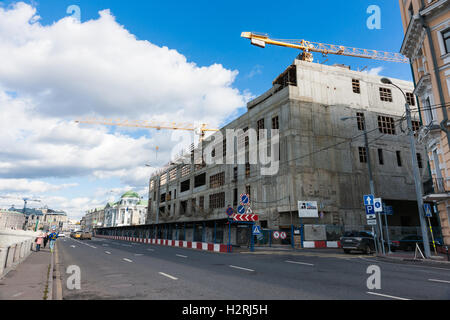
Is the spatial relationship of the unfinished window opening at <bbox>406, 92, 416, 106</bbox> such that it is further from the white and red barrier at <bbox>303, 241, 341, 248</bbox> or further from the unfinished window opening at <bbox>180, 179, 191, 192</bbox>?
the unfinished window opening at <bbox>180, 179, 191, 192</bbox>

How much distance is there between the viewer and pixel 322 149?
4003cm

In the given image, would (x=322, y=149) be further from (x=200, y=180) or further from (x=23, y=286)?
Result: (x=23, y=286)

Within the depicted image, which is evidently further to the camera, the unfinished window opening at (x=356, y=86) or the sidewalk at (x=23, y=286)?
the unfinished window opening at (x=356, y=86)

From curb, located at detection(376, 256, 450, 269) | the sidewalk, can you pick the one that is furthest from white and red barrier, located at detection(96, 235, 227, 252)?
the sidewalk

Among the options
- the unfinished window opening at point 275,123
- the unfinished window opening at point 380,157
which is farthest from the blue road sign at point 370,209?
the unfinished window opening at point 380,157

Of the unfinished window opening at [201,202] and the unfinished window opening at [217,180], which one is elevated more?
the unfinished window opening at [217,180]

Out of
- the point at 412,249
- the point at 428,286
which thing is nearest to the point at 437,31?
the point at 412,249

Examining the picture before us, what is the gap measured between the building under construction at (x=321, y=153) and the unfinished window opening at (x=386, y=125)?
0.17 m

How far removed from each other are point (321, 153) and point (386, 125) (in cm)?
1352

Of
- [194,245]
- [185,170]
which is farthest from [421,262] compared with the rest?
[185,170]

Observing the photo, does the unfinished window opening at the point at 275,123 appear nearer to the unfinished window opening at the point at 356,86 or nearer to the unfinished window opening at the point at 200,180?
the unfinished window opening at the point at 356,86

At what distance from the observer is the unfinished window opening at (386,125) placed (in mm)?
44625

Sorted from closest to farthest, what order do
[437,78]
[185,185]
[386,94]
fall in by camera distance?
[437,78], [386,94], [185,185]
